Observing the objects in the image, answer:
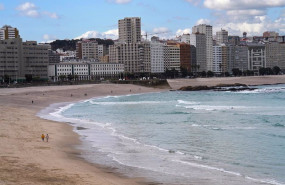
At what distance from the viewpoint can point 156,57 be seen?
188250mm

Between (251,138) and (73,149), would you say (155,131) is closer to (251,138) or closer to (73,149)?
(251,138)

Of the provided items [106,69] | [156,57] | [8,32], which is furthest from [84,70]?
[8,32]

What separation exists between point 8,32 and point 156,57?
57.4m

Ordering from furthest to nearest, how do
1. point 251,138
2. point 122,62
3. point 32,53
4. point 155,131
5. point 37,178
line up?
point 122,62
point 32,53
point 155,131
point 251,138
point 37,178

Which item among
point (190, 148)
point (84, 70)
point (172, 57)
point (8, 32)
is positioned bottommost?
point (190, 148)

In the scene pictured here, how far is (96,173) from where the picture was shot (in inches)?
667

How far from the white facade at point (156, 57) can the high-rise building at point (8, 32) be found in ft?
172

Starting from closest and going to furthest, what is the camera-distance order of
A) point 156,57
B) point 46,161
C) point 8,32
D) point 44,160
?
point 46,161
point 44,160
point 156,57
point 8,32

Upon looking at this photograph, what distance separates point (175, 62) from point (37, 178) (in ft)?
596

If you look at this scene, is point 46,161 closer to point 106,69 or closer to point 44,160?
point 44,160

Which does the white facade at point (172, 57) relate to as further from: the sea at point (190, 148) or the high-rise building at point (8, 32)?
the sea at point (190, 148)

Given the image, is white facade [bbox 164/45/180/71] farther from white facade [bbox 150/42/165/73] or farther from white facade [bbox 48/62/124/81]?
white facade [bbox 48/62/124/81]

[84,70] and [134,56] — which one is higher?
[134,56]

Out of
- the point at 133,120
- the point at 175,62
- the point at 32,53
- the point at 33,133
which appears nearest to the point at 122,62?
the point at 175,62
